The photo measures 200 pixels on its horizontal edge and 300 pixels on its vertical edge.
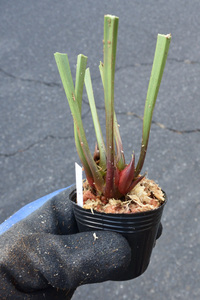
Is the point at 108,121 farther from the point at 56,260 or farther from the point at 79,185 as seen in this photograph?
the point at 56,260

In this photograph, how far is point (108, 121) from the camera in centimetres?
65

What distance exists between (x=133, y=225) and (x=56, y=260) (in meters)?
0.17

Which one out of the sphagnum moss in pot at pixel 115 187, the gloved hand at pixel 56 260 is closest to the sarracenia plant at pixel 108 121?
the sphagnum moss in pot at pixel 115 187

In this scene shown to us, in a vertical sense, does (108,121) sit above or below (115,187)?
above

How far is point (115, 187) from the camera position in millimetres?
721

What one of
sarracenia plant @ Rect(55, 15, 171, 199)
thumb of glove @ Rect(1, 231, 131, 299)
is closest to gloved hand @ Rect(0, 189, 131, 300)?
thumb of glove @ Rect(1, 231, 131, 299)

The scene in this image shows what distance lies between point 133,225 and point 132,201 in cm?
5

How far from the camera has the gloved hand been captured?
0.69 metres

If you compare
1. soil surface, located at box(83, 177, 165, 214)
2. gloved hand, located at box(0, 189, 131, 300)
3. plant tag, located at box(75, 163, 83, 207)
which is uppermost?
plant tag, located at box(75, 163, 83, 207)

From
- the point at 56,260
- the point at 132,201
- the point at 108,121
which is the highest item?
the point at 108,121

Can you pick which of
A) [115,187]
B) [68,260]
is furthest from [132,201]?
[68,260]

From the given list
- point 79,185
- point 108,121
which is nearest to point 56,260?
point 79,185

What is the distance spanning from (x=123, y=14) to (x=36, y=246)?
2340 mm

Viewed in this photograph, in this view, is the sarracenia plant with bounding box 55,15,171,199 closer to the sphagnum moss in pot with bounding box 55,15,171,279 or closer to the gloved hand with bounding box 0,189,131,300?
the sphagnum moss in pot with bounding box 55,15,171,279
